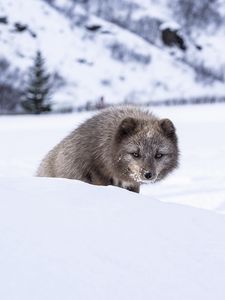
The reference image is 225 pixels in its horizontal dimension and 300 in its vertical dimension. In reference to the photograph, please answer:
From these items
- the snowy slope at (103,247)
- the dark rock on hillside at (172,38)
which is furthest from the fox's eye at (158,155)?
the dark rock on hillside at (172,38)

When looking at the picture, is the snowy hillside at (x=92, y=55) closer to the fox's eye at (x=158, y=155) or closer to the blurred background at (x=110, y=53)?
the blurred background at (x=110, y=53)

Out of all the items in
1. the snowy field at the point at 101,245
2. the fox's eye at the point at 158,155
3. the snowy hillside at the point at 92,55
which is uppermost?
the snowy field at the point at 101,245

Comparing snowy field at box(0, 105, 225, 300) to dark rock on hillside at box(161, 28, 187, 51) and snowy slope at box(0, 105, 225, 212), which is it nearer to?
snowy slope at box(0, 105, 225, 212)

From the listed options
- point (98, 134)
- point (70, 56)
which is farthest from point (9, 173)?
point (70, 56)

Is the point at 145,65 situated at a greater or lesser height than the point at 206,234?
lesser

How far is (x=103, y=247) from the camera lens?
10.1 ft

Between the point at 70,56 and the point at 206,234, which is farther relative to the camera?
the point at 70,56

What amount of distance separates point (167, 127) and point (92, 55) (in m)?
73.8

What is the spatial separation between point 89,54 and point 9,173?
228 ft

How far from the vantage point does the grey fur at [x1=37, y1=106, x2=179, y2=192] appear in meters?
6.36

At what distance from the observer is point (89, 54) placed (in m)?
79.5

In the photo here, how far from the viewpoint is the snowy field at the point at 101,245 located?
2670mm

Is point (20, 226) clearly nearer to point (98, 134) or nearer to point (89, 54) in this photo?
point (98, 134)

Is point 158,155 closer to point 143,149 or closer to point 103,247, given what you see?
point 143,149
